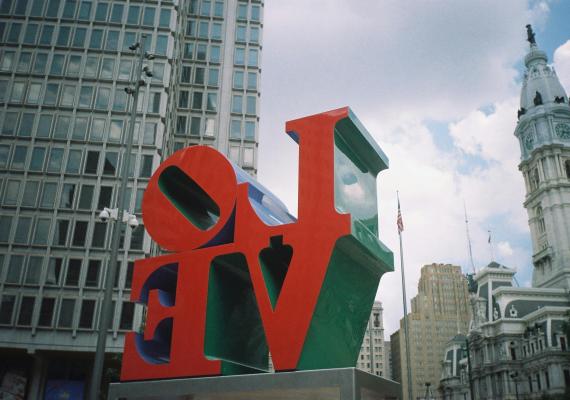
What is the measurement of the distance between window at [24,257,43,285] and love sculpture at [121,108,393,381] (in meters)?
25.7

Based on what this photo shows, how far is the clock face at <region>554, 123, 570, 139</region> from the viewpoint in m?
99.9

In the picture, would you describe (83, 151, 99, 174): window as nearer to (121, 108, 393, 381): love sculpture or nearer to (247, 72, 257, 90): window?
(247, 72, 257, 90): window

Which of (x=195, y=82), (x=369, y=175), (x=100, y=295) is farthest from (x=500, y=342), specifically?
(x=369, y=175)

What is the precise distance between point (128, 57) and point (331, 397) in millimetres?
37520

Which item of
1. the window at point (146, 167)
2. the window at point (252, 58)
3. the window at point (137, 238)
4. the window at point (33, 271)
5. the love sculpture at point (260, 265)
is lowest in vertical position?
the love sculpture at point (260, 265)

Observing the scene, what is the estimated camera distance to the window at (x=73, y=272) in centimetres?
3716

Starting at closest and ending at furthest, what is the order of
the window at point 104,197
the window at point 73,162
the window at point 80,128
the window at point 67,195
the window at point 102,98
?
the window at point 67,195 → the window at point 104,197 → the window at point 73,162 → the window at point 80,128 → the window at point 102,98

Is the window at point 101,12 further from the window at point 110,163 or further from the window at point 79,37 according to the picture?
the window at point 110,163

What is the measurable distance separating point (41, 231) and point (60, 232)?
4.32 feet

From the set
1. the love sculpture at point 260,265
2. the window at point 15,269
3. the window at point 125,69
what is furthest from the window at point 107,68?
the love sculpture at point 260,265

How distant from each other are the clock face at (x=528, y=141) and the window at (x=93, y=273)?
90200 millimetres

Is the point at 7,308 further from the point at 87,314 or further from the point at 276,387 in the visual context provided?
the point at 276,387

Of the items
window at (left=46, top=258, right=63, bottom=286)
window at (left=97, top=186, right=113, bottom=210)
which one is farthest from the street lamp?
window at (left=46, top=258, right=63, bottom=286)

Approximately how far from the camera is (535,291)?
292ft
